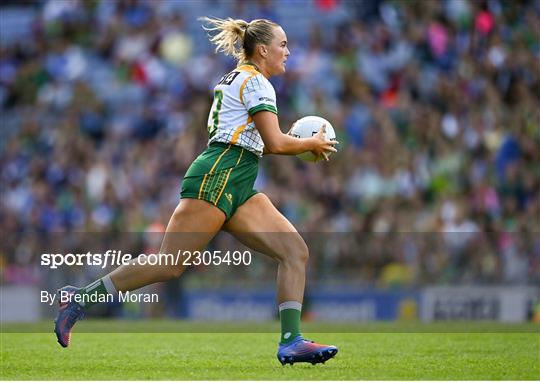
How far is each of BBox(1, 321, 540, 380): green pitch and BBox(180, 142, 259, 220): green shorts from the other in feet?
3.78

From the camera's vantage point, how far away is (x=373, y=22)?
20016mm

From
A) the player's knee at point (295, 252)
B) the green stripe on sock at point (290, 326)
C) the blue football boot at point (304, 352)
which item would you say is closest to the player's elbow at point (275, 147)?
the player's knee at point (295, 252)

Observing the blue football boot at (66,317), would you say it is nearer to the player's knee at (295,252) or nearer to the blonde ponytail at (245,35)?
the player's knee at (295,252)

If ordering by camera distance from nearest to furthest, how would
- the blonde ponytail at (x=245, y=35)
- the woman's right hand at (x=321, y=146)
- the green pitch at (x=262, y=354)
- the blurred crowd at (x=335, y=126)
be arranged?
the green pitch at (x=262, y=354) → the woman's right hand at (x=321, y=146) → the blonde ponytail at (x=245, y=35) → the blurred crowd at (x=335, y=126)

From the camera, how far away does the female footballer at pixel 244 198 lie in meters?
8.02

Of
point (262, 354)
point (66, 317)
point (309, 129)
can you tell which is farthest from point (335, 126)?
point (66, 317)

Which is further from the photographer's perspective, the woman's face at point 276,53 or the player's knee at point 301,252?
the woman's face at point 276,53

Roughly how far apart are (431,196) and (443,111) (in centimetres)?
167

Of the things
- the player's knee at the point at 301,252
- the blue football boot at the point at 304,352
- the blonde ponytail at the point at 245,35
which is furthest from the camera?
the blonde ponytail at the point at 245,35

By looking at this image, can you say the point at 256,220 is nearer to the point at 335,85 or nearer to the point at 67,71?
the point at 335,85

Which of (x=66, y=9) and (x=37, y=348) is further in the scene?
(x=66, y=9)

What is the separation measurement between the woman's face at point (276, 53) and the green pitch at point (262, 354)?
2.11m

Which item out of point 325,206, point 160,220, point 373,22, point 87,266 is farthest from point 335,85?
point 87,266

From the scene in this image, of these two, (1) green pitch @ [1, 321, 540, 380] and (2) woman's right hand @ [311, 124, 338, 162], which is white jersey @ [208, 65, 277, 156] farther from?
(1) green pitch @ [1, 321, 540, 380]
